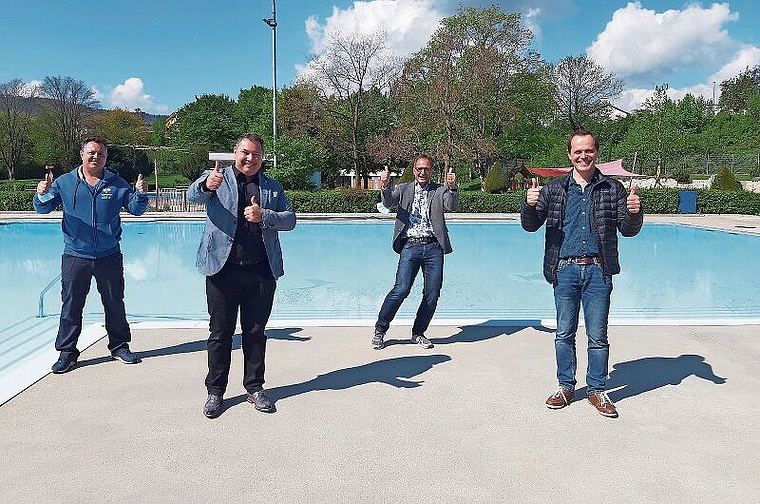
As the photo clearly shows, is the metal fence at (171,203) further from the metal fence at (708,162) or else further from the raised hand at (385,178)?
the metal fence at (708,162)

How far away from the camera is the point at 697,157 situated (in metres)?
40.0

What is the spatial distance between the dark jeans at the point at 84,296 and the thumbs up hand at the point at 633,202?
3748 millimetres

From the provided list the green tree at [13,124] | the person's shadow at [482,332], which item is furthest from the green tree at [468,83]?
the green tree at [13,124]

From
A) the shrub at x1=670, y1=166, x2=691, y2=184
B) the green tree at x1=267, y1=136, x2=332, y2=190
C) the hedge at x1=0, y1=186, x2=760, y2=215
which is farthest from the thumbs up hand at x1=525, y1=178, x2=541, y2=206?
the shrub at x1=670, y1=166, x2=691, y2=184

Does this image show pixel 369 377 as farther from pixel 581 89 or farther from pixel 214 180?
pixel 581 89

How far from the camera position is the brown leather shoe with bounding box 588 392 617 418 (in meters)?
3.72

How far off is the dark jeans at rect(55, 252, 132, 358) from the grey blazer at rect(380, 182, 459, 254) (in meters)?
2.31

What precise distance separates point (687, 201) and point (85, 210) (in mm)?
27353

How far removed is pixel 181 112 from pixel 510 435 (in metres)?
62.0

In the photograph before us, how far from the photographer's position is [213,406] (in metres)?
3.69

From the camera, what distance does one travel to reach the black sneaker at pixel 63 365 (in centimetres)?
446

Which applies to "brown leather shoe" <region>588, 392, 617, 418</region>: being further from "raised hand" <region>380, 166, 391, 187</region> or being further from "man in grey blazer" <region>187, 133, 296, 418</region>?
"raised hand" <region>380, 166, 391, 187</region>

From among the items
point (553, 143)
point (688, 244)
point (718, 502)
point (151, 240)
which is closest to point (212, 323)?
point (718, 502)

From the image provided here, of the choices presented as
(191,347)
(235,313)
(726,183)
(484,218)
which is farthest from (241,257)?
(726,183)
